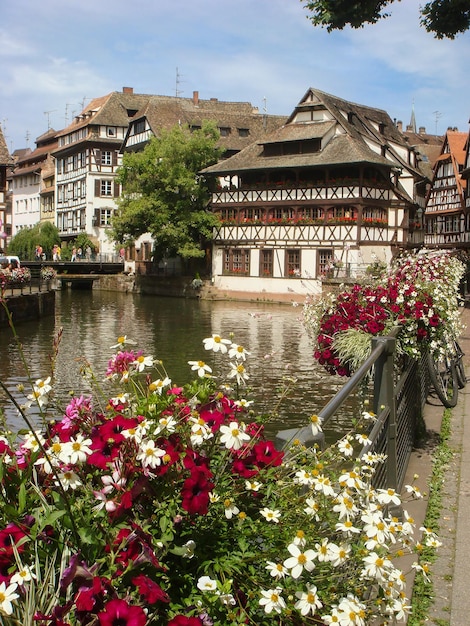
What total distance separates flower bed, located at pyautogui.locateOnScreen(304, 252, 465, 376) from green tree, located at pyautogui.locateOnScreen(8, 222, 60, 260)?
67.0 m

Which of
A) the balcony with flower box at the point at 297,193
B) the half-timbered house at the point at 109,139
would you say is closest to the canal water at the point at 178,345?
the balcony with flower box at the point at 297,193

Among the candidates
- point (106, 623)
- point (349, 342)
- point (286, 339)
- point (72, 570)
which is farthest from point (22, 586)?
point (286, 339)

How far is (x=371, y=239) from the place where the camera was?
45.7m

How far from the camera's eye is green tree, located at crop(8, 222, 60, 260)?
72.1 m

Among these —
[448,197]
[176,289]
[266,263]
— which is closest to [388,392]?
[266,263]

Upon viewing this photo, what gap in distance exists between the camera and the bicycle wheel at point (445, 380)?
8.72m

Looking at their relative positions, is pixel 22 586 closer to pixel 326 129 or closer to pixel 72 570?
pixel 72 570

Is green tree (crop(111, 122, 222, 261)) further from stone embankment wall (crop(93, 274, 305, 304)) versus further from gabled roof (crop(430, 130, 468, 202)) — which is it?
gabled roof (crop(430, 130, 468, 202))

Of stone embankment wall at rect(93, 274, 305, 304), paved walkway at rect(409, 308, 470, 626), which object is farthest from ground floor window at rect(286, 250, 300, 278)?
paved walkway at rect(409, 308, 470, 626)

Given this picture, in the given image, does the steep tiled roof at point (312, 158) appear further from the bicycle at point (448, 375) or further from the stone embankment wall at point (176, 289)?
the bicycle at point (448, 375)

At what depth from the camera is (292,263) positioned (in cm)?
4816

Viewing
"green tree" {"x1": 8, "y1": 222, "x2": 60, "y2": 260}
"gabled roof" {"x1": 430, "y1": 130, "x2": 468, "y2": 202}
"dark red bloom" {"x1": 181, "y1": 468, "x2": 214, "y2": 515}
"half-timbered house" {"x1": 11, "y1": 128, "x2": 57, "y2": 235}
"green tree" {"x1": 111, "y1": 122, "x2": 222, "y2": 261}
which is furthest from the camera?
"half-timbered house" {"x1": 11, "y1": 128, "x2": 57, "y2": 235}

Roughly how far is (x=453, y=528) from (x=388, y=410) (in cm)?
93

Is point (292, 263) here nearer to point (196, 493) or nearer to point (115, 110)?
point (115, 110)
